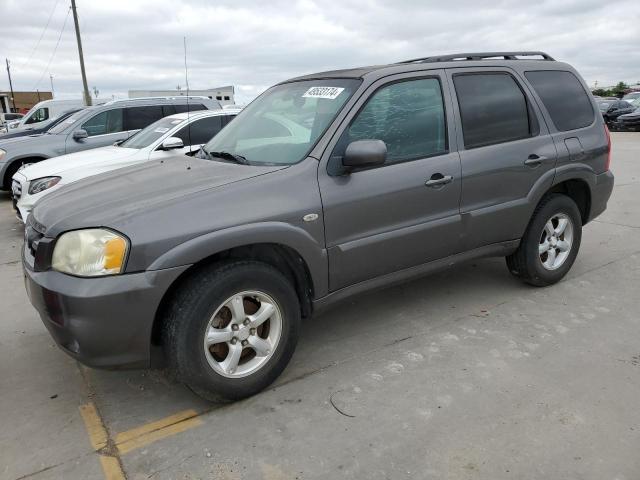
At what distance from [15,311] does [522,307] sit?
160 inches

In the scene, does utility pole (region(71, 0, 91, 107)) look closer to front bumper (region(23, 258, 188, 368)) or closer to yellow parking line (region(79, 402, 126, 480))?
yellow parking line (region(79, 402, 126, 480))

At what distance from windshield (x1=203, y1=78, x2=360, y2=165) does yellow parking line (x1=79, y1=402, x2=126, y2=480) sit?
1689 millimetres

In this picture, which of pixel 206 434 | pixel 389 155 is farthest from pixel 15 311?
pixel 389 155

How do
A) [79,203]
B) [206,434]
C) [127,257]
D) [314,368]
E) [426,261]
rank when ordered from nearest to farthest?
[127,257], [206,434], [79,203], [314,368], [426,261]

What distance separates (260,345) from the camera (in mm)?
2916

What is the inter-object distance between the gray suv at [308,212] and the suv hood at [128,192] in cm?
2

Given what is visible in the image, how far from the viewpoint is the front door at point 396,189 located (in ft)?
10.2

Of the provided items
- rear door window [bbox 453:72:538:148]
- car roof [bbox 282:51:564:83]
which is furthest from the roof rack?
rear door window [bbox 453:72:538:148]

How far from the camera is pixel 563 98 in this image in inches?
171

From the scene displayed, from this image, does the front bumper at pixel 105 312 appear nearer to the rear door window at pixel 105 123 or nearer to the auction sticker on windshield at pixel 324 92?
the auction sticker on windshield at pixel 324 92

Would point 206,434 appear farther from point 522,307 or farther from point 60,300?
point 522,307

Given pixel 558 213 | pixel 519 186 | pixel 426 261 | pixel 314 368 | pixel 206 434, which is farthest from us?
pixel 558 213

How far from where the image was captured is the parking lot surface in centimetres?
244

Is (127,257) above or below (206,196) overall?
below
